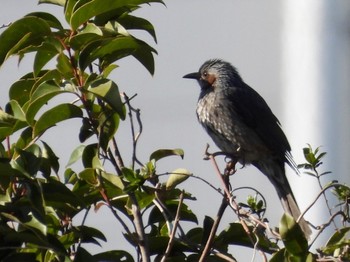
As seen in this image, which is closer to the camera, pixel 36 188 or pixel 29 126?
pixel 36 188

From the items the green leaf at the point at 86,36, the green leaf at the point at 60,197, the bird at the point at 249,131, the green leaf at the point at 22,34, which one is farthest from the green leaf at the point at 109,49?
the bird at the point at 249,131

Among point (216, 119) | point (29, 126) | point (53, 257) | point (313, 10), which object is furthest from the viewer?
point (313, 10)

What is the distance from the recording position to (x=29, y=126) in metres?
2.51

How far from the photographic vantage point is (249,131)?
584 cm

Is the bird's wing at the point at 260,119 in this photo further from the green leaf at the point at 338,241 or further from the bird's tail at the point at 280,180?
the green leaf at the point at 338,241

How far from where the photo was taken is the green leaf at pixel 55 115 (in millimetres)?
2383

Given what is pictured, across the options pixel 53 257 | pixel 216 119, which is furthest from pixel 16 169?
pixel 216 119

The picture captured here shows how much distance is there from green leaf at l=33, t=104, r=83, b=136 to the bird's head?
12.3 ft

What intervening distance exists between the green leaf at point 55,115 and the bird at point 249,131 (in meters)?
3.23

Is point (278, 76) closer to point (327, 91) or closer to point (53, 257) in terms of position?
point (327, 91)

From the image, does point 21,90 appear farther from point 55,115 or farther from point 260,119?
point 260,119

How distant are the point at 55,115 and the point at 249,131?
11.6 ft

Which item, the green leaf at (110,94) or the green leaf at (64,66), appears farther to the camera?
the green leaf at (64,66)

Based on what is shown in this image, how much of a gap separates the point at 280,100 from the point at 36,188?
5.17 metres
